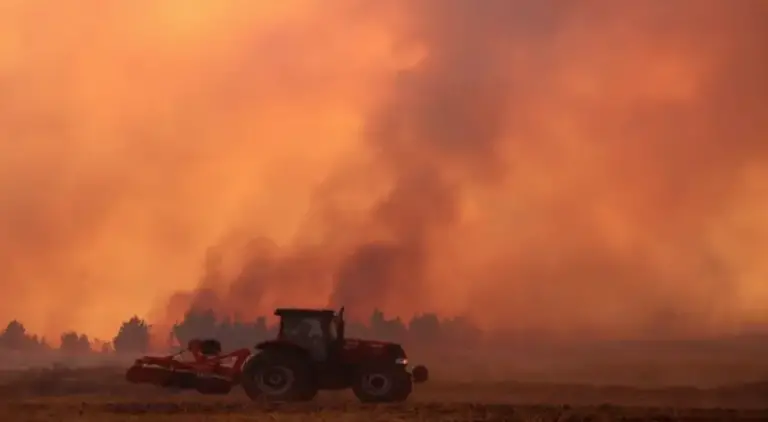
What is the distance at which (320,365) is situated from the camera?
1973cm

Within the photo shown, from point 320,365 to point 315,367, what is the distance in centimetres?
14

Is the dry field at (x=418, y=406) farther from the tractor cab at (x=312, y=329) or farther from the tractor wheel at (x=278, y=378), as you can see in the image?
the tractor cab at (x=312, y=329)

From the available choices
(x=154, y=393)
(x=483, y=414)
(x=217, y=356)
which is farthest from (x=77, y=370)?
(x=483, y=414)

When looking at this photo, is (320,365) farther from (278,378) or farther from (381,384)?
(381,384)

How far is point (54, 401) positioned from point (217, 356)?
15.1 feet

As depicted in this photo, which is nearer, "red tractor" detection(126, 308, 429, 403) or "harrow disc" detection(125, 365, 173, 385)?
"red tractor" detection(126, 308, 429, 403)

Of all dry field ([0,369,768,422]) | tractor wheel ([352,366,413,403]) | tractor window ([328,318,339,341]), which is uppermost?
tractor window ([328,318,339,341])

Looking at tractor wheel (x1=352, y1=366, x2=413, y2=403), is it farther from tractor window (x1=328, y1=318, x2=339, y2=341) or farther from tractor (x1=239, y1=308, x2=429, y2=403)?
tractor window (x1=328, y1=318, x2=339, y2=341)

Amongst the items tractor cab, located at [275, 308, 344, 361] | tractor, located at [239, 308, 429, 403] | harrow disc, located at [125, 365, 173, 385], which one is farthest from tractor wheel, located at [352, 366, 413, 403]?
harrow disc, located at [125, 365, 173, 385]

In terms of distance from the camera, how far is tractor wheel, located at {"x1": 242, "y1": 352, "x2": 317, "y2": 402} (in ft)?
63.6

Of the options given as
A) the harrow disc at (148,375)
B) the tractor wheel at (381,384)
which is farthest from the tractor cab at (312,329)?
the harrow disc at (148,375)

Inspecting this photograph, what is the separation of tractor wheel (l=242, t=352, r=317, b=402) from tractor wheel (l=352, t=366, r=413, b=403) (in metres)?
1.26

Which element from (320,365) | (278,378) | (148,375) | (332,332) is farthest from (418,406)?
(148,375)

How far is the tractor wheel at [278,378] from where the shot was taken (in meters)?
19.4
